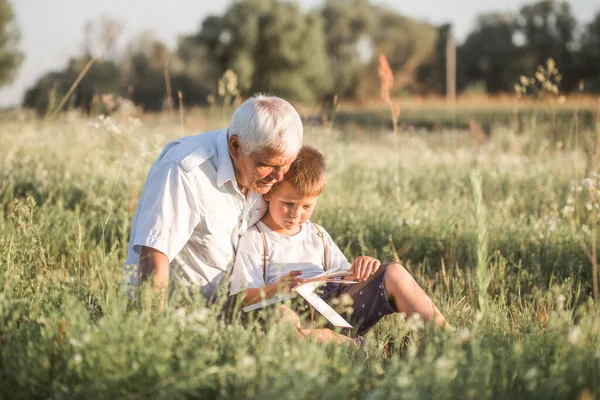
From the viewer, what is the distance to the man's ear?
11.8ft

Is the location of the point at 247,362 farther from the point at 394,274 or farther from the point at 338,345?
the point at 394,274

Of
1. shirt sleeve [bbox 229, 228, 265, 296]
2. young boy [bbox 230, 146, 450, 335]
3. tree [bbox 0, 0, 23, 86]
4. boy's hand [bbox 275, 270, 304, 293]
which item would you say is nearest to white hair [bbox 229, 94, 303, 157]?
young boy [bbox 230, 146, 450, 335]

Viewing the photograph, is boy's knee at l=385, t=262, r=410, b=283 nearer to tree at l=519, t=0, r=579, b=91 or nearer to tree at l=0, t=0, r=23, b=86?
tree at l=0, t=0, r=23, b=86

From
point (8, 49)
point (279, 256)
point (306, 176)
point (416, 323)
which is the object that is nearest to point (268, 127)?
point (306, 176)

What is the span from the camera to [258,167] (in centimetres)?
358

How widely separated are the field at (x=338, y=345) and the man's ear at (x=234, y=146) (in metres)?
0.64

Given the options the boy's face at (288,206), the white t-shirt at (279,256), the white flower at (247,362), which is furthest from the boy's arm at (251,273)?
the white flower at (247,362)

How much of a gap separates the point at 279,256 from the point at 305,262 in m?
0.18

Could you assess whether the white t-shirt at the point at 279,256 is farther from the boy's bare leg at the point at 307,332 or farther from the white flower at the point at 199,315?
the white flower at the point at 199,315

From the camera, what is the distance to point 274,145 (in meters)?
3.49

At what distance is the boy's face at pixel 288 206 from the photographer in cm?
383

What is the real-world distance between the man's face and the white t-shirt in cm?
30

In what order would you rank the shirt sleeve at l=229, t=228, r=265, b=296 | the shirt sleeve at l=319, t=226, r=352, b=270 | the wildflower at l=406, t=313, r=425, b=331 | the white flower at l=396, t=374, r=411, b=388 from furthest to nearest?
the shirt sleeve at l=319, t=226, r=352, b=270 < the shirt sleeve at l=229, t=228, r=265, b=296 < the wildflower at l=406, t=313, r=425, b=331 < the white flower at l=396, t=374, r=411, b=388

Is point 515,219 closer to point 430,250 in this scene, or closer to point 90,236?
point 430,250
